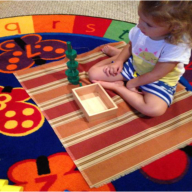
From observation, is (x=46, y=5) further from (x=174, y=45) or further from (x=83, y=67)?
(x=174, y=45)

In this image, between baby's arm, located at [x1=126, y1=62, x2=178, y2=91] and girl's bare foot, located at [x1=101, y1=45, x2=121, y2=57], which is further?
girl's bare foot, located at [x1=101, y1=45, x2=121, y2=57]

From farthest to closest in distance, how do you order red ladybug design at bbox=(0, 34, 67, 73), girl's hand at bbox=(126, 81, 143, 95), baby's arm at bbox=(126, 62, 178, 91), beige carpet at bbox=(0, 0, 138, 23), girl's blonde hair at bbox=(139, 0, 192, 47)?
beige carpet at bbox=(0, 0, 138, 23)
red ladybug design at bbox=(0, 34, 67, 73)
girl's hand at bbox=(126, 81, 143, 95)
baby's arm at bbox=(126, 62, 178, 91)
girl's blonde hair at bbox=(139, 0, 192, 47)

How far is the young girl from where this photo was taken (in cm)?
67

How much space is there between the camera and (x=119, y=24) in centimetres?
138

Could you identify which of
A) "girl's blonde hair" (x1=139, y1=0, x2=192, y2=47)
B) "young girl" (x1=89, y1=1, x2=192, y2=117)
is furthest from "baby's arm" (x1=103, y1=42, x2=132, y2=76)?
"girl's blonde hair" (x1=139, y1=0, x2=192, y2=47)

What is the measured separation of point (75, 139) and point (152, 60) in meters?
0.41

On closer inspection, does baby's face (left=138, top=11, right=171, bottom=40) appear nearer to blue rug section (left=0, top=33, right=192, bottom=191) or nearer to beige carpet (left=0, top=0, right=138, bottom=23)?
blue rug section (left=0, top=33, right=192, bottom=191)

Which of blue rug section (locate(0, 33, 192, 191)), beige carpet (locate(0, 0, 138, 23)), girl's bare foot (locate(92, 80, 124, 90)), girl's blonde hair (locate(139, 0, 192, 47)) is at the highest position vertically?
girl's blonde hair (locate(139, 0, 192, 47))

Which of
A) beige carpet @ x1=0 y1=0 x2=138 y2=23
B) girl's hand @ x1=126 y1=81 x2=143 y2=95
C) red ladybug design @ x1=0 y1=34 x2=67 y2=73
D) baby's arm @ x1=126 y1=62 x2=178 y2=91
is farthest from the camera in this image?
beige carpet @ x1=0 y1=0 x2=138 y2=23

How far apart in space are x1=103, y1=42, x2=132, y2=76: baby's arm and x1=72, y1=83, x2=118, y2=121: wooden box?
9cm

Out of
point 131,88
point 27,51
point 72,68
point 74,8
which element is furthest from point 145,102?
point 74,8

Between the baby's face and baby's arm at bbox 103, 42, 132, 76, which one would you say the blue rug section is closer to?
baby's arm at bbox 103, 42, 132, 76

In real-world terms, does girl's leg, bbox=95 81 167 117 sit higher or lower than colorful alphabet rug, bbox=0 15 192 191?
higher

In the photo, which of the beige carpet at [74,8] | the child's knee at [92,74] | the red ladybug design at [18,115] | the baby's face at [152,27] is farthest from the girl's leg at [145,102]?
the beige carpet at [74,8]
